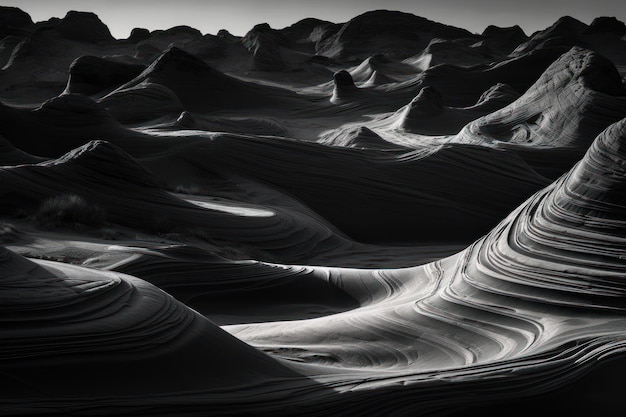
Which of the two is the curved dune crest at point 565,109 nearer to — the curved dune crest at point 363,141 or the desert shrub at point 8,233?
the curved dune crest at point 363,141

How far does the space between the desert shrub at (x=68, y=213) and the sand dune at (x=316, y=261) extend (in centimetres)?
3

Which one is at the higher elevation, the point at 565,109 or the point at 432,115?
the point at 565,109

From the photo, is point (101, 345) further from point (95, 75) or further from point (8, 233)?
point (95, 75)

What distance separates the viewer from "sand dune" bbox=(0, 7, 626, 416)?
142 inches

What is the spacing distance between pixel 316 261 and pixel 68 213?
2.93m

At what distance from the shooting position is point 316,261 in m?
9.97

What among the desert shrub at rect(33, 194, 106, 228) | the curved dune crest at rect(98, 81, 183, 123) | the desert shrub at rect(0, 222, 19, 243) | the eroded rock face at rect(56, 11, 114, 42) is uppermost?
the eroded rock face at rect(56, 11, 114, 42)

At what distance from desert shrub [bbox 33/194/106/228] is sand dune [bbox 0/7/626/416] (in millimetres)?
30

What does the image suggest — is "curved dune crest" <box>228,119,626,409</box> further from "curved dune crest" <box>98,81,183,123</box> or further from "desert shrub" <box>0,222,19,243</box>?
"curved dune crest" <box>98,81,183,123</box>

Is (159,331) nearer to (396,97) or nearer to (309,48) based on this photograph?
(396,97)

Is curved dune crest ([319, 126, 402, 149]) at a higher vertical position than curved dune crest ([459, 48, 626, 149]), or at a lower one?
lower

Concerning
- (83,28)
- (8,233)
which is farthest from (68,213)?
(83,28)

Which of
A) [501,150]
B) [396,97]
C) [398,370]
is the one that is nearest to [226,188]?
[501,150]

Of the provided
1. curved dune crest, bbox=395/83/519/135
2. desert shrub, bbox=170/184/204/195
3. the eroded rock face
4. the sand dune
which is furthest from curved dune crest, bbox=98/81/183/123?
the eroded rock face
